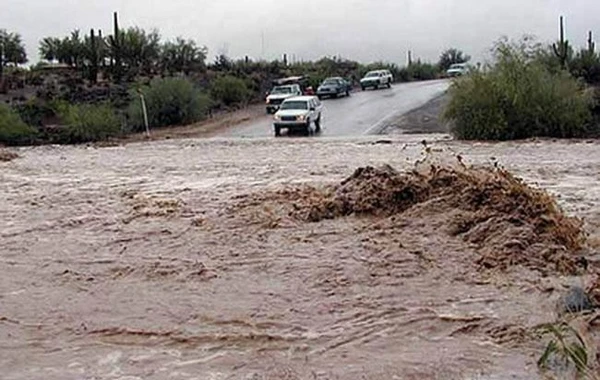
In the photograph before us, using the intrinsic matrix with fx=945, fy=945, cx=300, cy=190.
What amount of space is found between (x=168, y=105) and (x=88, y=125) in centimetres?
796

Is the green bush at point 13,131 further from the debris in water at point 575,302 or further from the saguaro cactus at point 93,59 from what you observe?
the debris in water at point 575,302

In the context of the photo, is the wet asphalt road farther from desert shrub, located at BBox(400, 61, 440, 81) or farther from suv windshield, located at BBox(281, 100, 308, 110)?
desert shrub, located at BBox(400, 61, 440, 81)

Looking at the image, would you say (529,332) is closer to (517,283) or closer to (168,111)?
(517,283)

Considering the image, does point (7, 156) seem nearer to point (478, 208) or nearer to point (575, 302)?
point (478, 208)

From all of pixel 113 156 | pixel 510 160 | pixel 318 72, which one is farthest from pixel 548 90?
pixel 318 72

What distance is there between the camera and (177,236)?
1555cm

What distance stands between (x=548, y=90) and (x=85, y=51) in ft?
122

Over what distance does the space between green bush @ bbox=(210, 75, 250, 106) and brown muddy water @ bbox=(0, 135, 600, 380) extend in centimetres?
4097

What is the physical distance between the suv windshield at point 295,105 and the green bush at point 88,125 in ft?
27.2

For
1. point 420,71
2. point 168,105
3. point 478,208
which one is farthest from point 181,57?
point 478,208

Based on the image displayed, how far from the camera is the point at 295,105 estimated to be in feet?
148

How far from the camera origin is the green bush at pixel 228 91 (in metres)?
62.5

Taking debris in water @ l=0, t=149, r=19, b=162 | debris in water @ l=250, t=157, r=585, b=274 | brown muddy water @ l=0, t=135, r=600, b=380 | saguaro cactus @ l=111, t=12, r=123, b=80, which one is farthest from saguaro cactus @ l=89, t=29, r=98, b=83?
debris in water @ l=250, t=157, r=585, b=274

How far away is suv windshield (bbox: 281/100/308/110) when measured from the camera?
44.9 m
